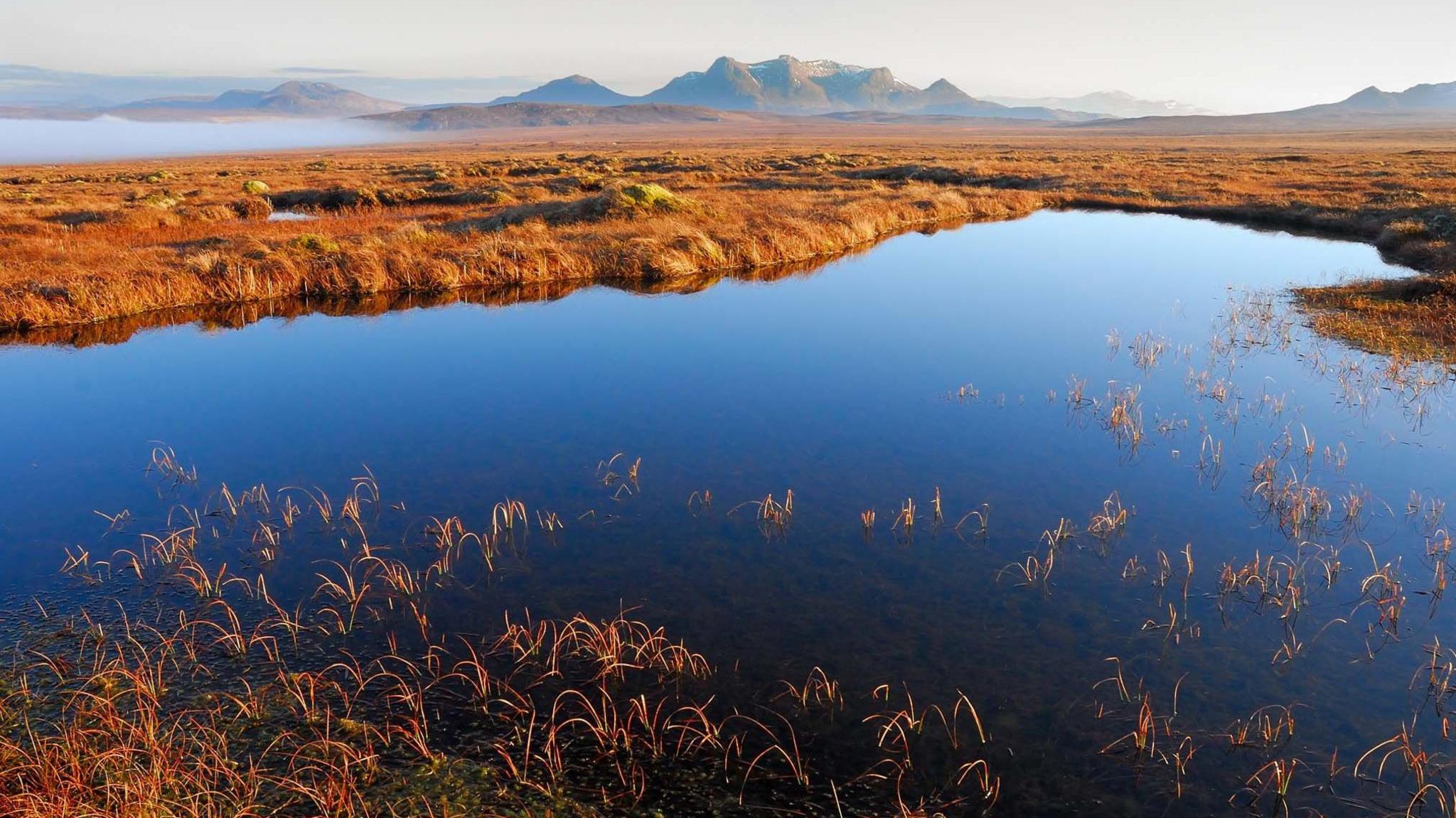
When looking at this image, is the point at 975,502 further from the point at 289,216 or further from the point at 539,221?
the point at 289,216

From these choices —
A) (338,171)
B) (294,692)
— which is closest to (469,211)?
Answer: (294,692)

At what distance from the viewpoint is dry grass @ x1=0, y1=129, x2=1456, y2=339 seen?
19.9 metres

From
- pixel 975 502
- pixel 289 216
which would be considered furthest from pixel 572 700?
pixel 289 216

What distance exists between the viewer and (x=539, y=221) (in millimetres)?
28062

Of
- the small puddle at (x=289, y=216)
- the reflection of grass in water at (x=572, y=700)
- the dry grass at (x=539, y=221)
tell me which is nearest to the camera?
the reflection of grass in water at (x=572, y=700)

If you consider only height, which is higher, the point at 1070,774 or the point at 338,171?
the point at 338,171

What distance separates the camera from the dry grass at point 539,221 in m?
19.9

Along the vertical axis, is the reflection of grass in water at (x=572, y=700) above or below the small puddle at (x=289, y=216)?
below

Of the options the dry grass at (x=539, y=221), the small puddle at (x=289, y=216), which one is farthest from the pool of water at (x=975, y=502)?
the small puddle at (x=289, y=216)

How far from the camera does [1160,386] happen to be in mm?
13305

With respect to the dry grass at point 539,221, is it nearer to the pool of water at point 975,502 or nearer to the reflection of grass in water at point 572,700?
the pool of water at point 975,502

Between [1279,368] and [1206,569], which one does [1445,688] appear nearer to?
[1206,569]

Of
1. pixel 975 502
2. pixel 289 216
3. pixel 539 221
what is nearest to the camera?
pixel 975 502

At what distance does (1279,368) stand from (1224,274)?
10.3 m
